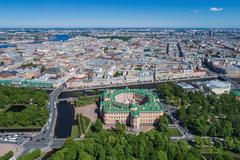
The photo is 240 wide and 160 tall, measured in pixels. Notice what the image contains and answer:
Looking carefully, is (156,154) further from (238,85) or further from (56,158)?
(238,85)

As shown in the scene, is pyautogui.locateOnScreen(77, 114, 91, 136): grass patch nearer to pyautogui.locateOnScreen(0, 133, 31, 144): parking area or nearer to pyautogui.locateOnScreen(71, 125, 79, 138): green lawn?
pyautogui.locateOnScreen(71, 125, 79, 138): green lawn

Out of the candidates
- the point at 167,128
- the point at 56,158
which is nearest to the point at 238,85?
the point at 167,128

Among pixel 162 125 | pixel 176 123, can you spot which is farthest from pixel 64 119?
pixel 176 123

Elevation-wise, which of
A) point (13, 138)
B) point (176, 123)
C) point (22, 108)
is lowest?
point (176, 123)

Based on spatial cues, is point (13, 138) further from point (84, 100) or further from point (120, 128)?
point (84, 100)

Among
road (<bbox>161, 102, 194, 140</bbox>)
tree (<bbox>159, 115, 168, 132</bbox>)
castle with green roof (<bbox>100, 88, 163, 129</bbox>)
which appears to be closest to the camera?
road (<bbox>161, 102, 194, 140</bbox>)

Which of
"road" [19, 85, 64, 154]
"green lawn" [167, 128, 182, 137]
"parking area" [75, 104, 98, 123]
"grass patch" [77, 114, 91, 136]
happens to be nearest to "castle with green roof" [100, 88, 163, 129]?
"parking area" [75, 104, 98, 123]
